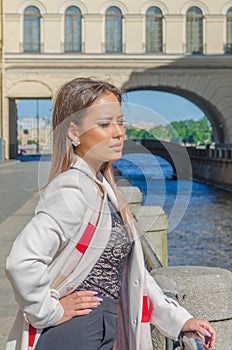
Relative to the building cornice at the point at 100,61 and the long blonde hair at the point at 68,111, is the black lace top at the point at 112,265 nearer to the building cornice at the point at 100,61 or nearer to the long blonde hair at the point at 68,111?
the long blonde hair at the point at 68,111

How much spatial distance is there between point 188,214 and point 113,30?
20649 mm

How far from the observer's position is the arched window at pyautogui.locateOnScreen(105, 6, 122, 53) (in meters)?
39.2

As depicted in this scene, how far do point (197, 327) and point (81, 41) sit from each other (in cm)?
3766

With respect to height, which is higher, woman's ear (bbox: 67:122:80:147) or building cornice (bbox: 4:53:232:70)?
building cornice (bbox: 4:53:232:70)

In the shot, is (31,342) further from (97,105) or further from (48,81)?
(48,81)

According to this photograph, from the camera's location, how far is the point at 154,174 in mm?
2871

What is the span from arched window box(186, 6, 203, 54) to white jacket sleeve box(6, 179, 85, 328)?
125 ft

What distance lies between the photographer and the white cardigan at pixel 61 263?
86.6 inches

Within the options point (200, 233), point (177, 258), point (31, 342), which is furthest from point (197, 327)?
point (200, 233)

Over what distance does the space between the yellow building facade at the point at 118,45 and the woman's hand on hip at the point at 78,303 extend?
121 feet

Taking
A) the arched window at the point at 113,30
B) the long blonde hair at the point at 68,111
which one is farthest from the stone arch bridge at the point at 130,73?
the long blonde hair at the point at 68,111

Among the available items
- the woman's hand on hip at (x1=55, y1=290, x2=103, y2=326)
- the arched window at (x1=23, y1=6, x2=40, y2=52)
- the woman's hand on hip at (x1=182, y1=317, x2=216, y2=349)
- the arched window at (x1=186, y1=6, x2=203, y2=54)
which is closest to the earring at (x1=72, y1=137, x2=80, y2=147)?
the woman's hand on hip at (x1=55, y1=290, x2=103, y2=326)

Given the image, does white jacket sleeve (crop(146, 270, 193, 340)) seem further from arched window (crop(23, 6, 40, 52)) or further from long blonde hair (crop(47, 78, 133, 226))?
arched window (crop(23, 6, 40, 52))

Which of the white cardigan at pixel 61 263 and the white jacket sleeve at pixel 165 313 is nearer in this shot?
the white cardigan at pixel 61 263
